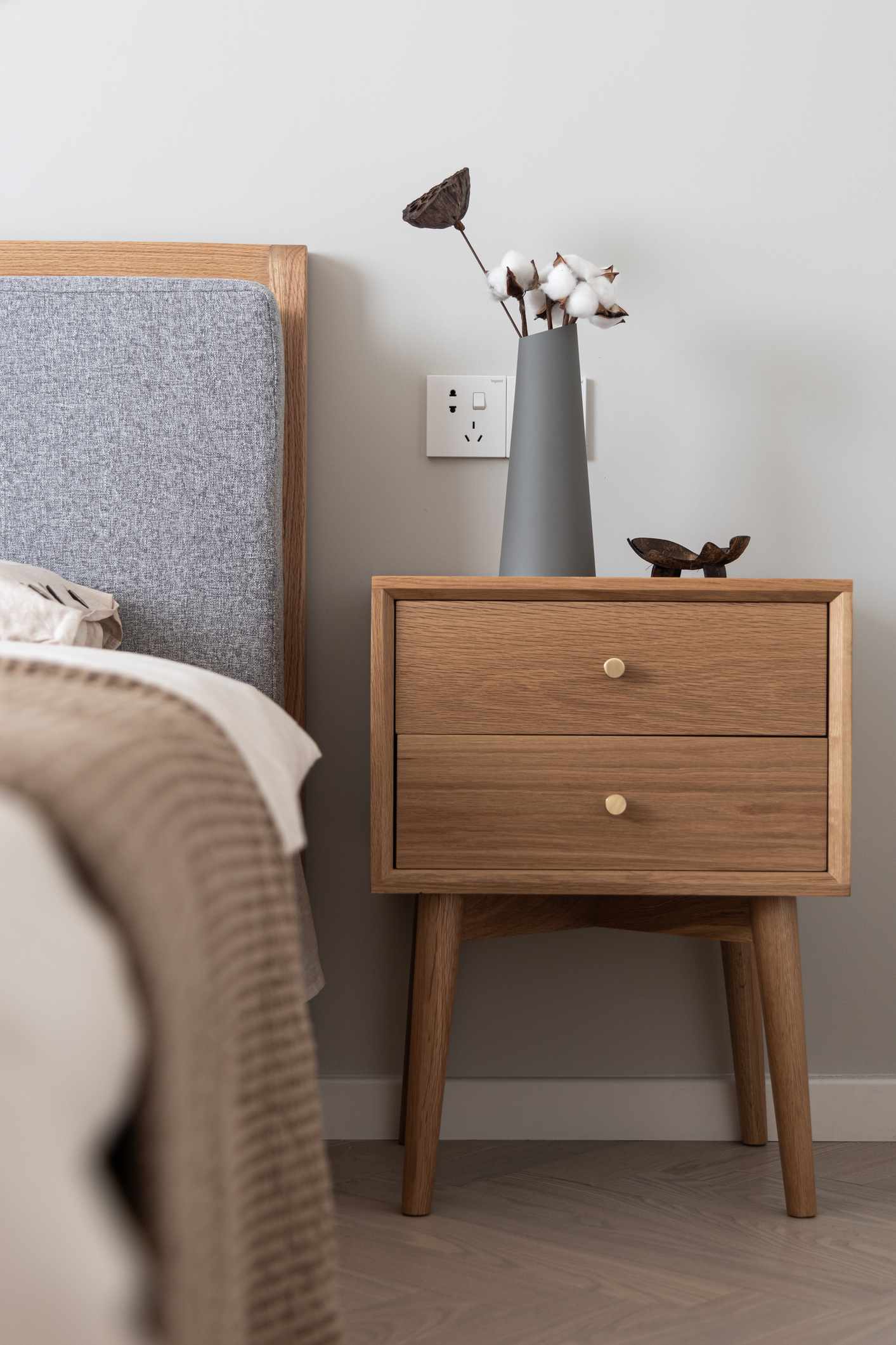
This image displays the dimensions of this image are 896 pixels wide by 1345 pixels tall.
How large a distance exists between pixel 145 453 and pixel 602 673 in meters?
0.63

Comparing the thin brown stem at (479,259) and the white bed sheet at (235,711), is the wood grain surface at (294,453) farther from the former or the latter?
the white bed sheet at (235,711)

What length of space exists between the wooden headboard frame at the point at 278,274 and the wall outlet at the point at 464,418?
0.58 ft

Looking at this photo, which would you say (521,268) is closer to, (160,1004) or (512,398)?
(512,398)

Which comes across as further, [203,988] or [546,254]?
[546,254]

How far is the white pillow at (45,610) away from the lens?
99cm

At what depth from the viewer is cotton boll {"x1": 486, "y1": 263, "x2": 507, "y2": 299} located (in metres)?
1.26

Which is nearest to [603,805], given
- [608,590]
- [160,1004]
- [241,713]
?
[608,590]

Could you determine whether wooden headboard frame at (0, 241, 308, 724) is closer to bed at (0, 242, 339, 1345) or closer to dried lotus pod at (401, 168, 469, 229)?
dried lotus pod at (401, 168, 469, 229)

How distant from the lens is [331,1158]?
4.37 feet

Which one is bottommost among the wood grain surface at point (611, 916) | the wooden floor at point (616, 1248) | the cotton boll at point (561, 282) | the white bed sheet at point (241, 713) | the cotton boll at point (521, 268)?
the wooden floor at point (616, 1248)

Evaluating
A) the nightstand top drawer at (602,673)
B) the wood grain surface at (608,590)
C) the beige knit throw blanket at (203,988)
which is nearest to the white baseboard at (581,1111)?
the nightstand top drawer at (602,673)

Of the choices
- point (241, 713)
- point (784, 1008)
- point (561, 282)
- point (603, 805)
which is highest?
point (561, 282)

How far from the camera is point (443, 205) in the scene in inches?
49.5

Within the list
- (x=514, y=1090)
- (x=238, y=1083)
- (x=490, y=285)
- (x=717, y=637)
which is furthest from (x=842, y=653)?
(x=238, y=1083)
